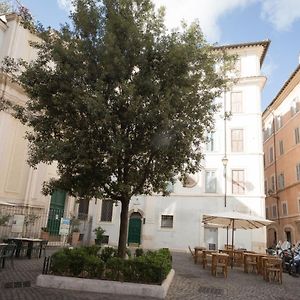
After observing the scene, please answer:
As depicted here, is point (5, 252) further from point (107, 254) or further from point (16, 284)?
point (107, 254)

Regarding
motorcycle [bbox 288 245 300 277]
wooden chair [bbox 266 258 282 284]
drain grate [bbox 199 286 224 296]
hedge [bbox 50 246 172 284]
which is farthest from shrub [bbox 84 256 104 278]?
motorcycle [bbox 288 245 300 277]

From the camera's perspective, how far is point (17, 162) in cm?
2019

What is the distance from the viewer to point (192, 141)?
9328mm

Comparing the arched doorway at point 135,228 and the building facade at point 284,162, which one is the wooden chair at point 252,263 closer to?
the arched doorway at point 135,228

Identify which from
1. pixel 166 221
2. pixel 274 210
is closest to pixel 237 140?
pixel 166 221

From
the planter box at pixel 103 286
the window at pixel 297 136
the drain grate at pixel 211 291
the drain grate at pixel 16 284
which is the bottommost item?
the drain grate at pixel 16 284

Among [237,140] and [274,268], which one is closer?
[274,268]

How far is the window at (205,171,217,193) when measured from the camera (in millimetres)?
24328

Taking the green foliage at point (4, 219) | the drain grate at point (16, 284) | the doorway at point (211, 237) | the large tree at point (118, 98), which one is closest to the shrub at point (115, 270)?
the large tree at point (118, 98)

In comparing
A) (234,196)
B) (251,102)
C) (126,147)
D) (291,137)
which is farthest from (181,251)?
(126,147)

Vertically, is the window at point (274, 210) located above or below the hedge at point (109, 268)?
above

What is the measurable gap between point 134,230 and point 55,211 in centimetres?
643

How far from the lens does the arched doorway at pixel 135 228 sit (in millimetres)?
24953

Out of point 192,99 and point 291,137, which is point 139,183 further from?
point 291,137
